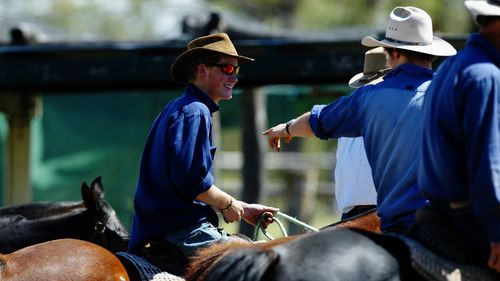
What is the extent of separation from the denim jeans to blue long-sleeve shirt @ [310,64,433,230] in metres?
0.91

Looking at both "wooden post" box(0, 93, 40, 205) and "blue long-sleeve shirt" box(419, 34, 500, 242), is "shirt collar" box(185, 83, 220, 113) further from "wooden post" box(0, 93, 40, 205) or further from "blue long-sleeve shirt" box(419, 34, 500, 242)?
"wooden post" box(0, 93, 40, 205)

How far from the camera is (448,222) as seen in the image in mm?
4543

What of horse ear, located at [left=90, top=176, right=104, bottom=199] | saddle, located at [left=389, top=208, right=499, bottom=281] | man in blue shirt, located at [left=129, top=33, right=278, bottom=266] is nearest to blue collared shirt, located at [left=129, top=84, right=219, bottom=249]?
man in blue shirt, located at [left=129, top=33, right=278, bottom=266]

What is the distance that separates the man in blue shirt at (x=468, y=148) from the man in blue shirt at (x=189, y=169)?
1.44 meters

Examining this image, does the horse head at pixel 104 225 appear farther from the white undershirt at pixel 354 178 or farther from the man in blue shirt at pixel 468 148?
the man in blue shirt at pixel 468 148

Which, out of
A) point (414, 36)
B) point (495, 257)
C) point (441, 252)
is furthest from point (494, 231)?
point (414, 36)

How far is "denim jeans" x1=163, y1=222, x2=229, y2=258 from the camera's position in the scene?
5.83m

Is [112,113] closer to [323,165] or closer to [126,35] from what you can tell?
[323,165]

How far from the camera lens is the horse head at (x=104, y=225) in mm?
6766

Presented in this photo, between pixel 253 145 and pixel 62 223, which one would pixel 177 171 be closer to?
pixel 62 223

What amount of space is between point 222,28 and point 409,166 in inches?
280

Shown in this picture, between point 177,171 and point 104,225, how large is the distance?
135 centimetres

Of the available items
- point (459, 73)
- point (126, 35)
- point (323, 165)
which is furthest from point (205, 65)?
point (126, 35)

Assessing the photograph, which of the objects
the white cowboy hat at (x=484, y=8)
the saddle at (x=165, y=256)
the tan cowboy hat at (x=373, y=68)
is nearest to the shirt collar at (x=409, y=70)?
the white cowboy hat at (x=484, y=8)
